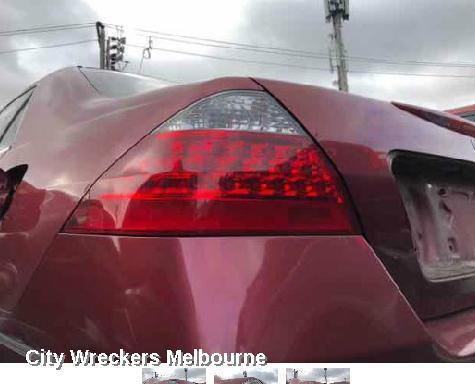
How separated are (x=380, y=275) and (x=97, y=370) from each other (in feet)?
2.30

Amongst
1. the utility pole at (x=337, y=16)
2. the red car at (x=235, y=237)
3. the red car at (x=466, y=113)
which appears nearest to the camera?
the red car at (x=235, y=237)

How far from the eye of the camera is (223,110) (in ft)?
4.43

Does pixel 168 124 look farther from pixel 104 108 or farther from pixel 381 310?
pixel 381 310

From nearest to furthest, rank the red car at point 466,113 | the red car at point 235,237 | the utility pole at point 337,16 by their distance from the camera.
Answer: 1. the red car at point 235,237
2. the red car at point 466,113
3. the utility pole at point 337,16

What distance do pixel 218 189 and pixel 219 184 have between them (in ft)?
0.04

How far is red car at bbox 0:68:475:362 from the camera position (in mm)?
1135

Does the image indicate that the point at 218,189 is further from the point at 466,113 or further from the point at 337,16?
the point at 337,16

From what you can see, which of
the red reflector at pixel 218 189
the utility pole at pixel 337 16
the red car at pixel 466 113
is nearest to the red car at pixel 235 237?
the red reflector at pixel 218 189

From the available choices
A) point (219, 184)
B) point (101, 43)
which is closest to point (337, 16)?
point (101, 43)

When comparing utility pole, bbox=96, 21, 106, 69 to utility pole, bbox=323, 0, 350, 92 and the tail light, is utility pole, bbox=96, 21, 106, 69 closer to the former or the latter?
utility pole, bbox=323, 0, 350, 92

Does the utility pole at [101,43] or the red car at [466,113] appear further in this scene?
the utility pole at [101,43]

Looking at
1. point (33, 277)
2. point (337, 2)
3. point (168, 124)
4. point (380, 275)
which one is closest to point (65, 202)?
point (33, 277)

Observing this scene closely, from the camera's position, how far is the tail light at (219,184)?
4.02 ft

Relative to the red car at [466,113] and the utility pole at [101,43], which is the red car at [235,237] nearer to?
Result: the red car at [466,113]
